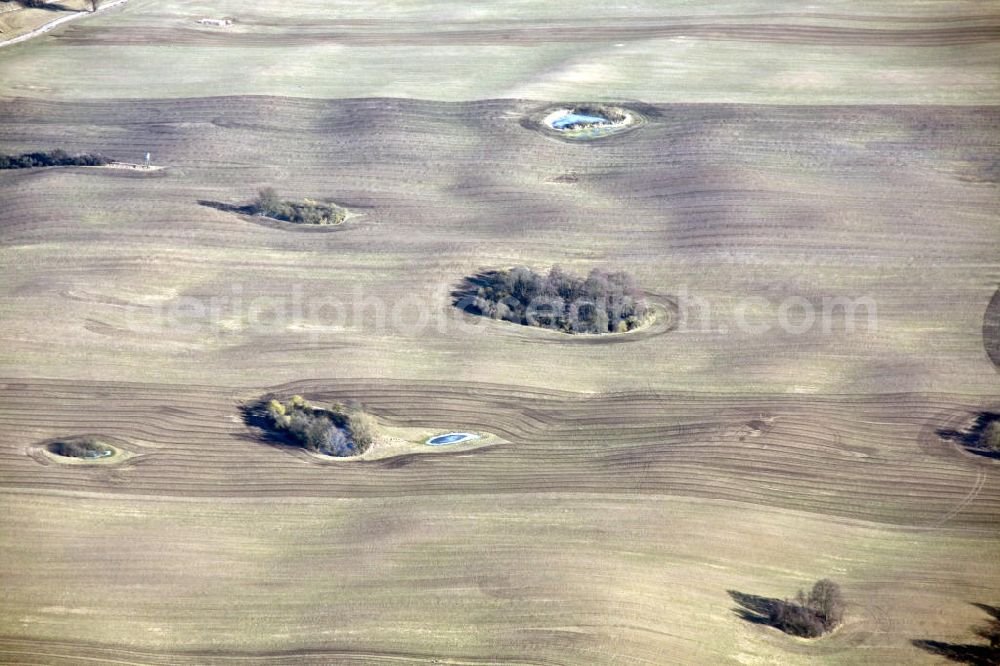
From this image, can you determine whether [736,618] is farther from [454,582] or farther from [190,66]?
[190,66]

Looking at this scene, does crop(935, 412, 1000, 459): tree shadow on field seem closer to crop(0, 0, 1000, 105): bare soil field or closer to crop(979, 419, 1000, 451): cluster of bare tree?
crop(979, 419, 1000, 451): cluster of bare tree

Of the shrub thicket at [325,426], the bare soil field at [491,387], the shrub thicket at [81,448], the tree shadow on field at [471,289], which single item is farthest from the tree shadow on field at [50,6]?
the shrub thicket at [325,426]

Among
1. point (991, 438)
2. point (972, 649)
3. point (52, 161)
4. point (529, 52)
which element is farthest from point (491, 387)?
point (529, 52)

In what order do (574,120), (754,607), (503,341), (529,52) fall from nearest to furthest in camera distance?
(754,607) → (503,341) → (574,120) → (529,52)

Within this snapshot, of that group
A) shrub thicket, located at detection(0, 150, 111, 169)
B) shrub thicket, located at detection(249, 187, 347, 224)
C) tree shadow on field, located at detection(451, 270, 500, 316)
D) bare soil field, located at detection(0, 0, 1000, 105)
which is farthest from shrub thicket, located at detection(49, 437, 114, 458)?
bare soil field, located at detection(0, 0, 1000, 105)

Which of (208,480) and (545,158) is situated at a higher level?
(545,158)

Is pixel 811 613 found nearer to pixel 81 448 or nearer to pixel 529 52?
pixel 81 448

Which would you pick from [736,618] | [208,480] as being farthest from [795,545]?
[208,480]
